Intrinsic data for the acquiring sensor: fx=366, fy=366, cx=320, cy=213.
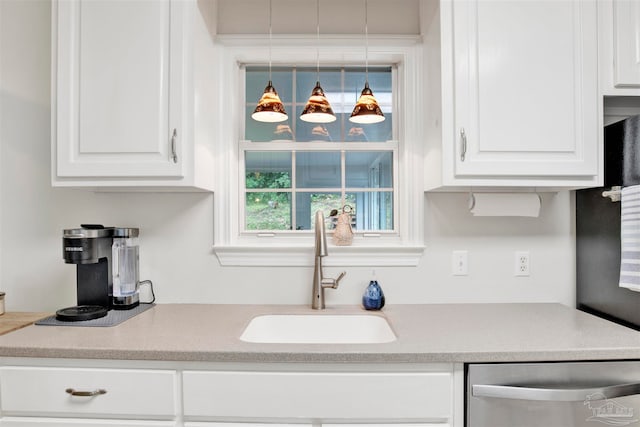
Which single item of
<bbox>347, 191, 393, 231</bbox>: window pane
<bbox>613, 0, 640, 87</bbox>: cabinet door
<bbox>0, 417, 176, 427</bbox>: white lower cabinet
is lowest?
<bbox>0, 417, 176, 427</bbox>: white lower cabinet

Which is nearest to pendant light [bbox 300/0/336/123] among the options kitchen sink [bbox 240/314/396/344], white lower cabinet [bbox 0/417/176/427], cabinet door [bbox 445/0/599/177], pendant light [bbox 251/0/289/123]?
pendant light [bbox 251/0/289/123]

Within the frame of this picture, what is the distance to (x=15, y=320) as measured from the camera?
1476 mm

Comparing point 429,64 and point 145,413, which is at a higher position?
point 429,64

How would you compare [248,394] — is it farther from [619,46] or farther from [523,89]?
[619,46]

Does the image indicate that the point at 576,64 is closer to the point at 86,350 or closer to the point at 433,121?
the point at 433,121

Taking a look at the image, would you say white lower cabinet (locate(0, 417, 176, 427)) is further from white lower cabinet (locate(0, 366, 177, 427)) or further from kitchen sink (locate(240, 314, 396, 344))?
kitchen sink (locate(240, 314, 396, 344))

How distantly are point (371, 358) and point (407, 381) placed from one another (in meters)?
0.14

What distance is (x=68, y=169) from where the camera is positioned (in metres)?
1.45

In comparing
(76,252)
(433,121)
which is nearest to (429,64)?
(433,121)

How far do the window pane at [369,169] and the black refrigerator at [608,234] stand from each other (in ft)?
2.94

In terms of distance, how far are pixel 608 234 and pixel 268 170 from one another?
5.05 ft

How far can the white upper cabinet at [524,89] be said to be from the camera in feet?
4.66

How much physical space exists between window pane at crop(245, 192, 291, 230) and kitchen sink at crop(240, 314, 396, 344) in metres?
0.48

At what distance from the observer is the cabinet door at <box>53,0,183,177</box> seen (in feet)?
4.69
